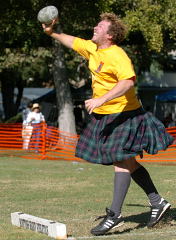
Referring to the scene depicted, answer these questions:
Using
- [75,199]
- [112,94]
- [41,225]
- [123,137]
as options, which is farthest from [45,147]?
[112,94]

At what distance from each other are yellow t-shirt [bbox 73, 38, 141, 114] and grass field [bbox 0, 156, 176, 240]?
996 mm

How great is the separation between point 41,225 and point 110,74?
128 centimetres

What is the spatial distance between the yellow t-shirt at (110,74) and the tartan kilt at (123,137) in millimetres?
64

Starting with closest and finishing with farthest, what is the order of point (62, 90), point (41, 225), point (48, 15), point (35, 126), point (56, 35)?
point (41, 225), point (48, 15), point (56, 35), point (35, 126), point (62, 90)

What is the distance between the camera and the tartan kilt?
218 inches

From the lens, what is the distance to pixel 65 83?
20359 mm

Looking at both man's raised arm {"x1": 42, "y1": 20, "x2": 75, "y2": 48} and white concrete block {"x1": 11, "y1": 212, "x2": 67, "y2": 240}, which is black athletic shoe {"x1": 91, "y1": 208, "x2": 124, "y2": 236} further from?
man's raised arm {"x1": 42, "y1": 20, "x2": 75, "y2": 48}

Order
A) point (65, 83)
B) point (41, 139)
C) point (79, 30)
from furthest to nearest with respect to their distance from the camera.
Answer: point (79, 30), point (65, 83), point (41, 139)

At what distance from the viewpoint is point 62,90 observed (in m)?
20.4

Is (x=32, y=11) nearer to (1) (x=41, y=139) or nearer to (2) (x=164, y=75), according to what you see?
(1) (x=41, y=139)

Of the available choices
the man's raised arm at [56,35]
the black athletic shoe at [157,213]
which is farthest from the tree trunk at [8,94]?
the black athletic shoe at [157,213]

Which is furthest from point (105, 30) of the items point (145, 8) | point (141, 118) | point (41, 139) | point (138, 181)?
point (145, 8)

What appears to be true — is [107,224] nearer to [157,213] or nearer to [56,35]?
[157,213]

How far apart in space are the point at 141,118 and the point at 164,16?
14133mm
